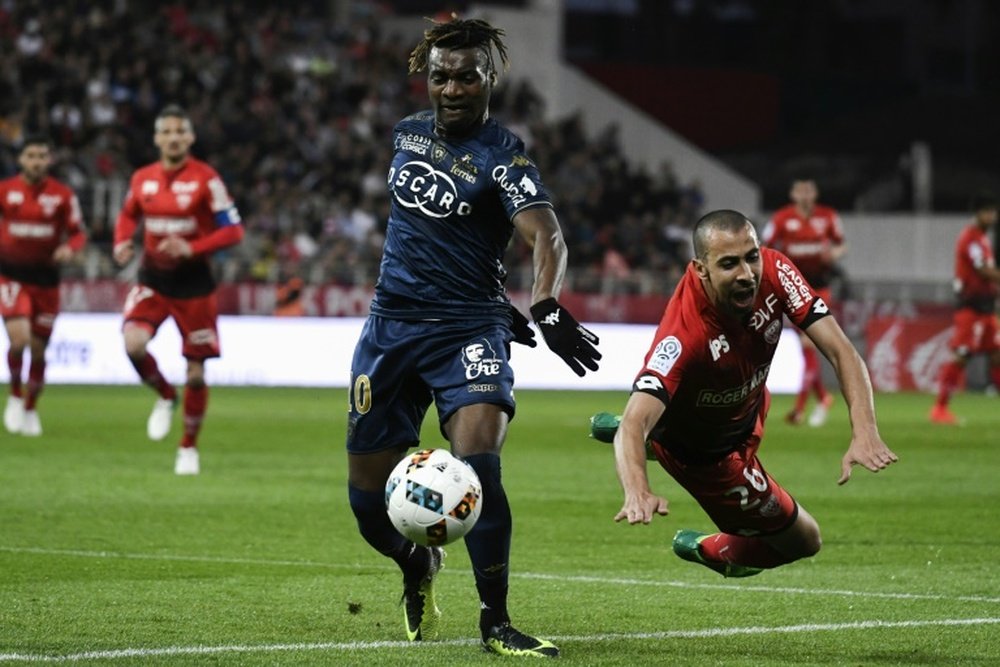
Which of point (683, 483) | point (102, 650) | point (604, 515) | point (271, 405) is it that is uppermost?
point (683, 483)

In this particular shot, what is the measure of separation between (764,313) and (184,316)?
8.21 m

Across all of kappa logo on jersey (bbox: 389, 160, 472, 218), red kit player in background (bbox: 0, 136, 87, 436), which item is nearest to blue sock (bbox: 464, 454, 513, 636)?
kappa logo on jersey (bbox: 389, 160, 472, 218)

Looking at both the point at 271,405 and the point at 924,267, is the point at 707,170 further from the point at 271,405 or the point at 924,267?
the point at 271,405

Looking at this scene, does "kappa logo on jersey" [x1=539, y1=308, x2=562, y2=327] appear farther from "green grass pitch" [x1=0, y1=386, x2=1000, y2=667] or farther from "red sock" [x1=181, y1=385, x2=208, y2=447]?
"red sock" [x1=181, y1=385, x2=208, y2=447]

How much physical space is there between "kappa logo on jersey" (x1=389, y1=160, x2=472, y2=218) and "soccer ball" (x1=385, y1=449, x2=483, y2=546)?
958 mm

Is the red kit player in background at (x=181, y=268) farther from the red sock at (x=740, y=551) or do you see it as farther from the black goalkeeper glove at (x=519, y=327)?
the black goalkeeper glove at (x=519, y=327)

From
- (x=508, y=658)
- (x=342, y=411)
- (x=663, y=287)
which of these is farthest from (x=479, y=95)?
(x=663, y=287)

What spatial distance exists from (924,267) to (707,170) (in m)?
5.16

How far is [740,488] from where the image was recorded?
736 cm

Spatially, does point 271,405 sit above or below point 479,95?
below

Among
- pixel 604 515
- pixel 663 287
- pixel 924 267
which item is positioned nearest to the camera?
pixel 604 515

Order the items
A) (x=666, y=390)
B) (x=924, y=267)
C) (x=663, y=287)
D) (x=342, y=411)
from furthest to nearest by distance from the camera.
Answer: (x=924, y=267)
(x=663, y=287)
(x=342, y=411)
(x=666, y=390)

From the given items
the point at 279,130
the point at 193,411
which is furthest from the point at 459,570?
the point at 279,130

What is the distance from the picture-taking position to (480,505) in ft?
22.3
